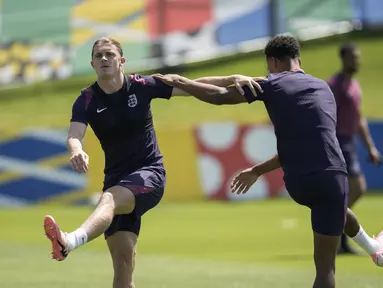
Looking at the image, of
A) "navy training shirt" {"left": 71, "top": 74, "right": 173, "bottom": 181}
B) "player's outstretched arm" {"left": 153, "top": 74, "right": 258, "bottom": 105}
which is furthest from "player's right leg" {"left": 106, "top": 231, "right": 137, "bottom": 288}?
"player's outstretched arm" {"left": 153, "top": 74, "right": 258, "bottom": 105}

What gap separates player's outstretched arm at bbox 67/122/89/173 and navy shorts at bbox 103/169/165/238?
0.51m

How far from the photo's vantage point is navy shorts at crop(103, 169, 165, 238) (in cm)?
901

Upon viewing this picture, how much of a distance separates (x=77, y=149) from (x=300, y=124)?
5.69 ft

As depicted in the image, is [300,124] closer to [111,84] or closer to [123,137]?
[123,137]

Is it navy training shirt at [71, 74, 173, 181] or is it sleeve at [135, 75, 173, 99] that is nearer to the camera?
navy training shirt at [71, 74, 173, 181]

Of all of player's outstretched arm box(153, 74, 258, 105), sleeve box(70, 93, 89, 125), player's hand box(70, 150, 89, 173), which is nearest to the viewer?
player's hand box(70, 150, 89, 173)

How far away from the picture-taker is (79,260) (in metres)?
14.4

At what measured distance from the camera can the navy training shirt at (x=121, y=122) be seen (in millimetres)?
9156

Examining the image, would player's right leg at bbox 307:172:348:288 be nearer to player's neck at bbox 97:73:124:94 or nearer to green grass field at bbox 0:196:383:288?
player's neck at bbox 97:73:124:94

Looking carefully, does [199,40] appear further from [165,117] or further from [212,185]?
[212,185]

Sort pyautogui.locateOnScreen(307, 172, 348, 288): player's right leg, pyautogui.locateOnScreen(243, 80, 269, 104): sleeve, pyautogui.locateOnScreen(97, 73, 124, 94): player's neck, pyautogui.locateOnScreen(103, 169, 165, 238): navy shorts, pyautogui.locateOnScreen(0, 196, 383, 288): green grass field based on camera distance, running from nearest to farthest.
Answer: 1. pyautogui.locateOnScreen(307, 172, 348, 288): player's right leg
2. pyautogui.locateOnScreen(243, 80, 269, 104): sleeve
3. pyautogui.locateOnScreen(103, 169, 165, 238): navy shorts
4. pyautogui.locateOnScreen(97, 73, 124, 94): player's neck
5. pyautogui.locateOnScreen(0, 196, 383, 288): green grass field

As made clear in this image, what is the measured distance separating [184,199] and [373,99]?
8.79m

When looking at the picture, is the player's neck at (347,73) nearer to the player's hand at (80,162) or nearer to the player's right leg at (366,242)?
the player's right leg at (366,242)

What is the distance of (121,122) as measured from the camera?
30.0ft
